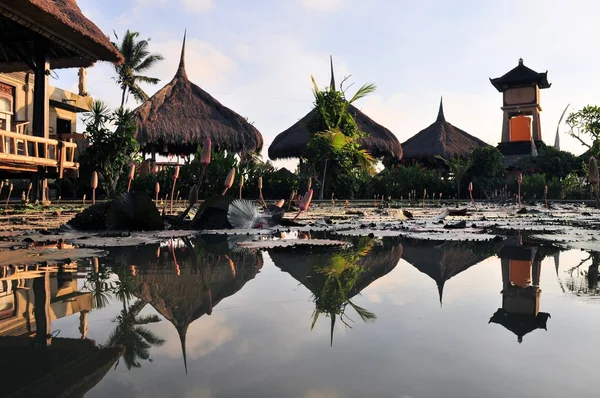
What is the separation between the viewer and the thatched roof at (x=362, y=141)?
16848 millimetres

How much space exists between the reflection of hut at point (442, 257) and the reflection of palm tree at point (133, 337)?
28.2 inches

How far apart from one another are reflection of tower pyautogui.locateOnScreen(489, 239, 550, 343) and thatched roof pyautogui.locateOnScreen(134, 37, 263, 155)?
45.0 feet

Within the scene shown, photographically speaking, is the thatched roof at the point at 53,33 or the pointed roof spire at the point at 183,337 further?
the thatched roof at the point at 53,33

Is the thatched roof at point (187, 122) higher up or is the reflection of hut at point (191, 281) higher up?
the thatched roof at point (187, 122)

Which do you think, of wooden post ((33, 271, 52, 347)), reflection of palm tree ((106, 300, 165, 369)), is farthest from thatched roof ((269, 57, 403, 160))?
reflection of palm tree ((106, 300, 165, 369))

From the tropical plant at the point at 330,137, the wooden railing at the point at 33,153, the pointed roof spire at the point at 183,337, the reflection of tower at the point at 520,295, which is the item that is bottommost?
the pointed roof spire at the point at 183,337

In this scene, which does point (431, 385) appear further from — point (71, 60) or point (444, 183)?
point (444, 183)

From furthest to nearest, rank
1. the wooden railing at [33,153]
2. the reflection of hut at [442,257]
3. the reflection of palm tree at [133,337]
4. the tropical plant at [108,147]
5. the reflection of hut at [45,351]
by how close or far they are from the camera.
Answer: the tropical plant at [108,147] < the wooden railing at [33,153] < the reflection of hut at [442,257] < the reflection of palm tree at [133,337] < the reflection of hut at [45,351]

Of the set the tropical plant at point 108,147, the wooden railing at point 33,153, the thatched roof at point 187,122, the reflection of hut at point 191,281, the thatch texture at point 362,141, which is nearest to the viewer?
the reflection of hut at point 191,281

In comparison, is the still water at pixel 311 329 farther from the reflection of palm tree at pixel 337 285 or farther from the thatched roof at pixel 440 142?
the thatched roof at pixel 440 142

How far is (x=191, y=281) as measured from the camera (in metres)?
1.36

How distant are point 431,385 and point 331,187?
13.1 metres

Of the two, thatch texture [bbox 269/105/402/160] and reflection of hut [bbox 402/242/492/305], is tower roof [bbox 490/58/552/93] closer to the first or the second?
thatch texture [bbox 269/105/402/160]

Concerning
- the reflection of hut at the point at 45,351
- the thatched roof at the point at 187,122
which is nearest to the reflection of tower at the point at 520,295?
the reflection of hut at the point at 45,351
